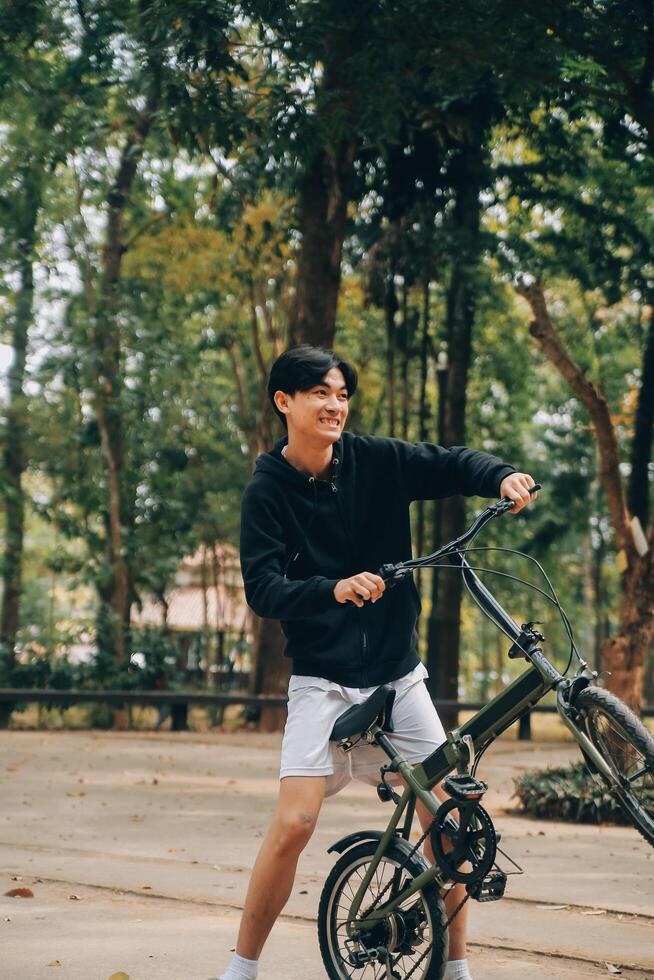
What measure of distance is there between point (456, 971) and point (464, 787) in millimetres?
687

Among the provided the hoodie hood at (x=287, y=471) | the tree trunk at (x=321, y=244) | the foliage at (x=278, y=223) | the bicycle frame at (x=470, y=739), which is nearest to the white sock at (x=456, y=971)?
the bicycle frame at (x=470, y=739)

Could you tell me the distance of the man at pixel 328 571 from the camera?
373 cm

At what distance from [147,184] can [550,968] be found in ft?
60.3

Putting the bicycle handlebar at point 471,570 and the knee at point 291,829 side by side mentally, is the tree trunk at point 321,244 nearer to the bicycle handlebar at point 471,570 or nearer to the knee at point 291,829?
the bicycle handlebar at point 471,570

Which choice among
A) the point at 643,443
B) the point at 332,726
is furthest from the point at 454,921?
the point at 643,443

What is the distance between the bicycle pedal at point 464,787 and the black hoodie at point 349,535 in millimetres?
411

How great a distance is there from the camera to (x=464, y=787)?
353 centimetres

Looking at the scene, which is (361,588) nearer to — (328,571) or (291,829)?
(328,571)

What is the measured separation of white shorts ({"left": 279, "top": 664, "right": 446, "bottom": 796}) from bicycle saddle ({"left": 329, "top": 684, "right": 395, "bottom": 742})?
38 mm

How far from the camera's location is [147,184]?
21047 millimetres

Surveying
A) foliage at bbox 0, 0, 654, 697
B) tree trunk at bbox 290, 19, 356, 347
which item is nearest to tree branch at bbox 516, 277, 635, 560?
foliage at bbox 0, 0, 654, 697

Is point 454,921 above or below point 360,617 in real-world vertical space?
below

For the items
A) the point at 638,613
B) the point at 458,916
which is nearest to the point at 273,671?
the point at 638,613

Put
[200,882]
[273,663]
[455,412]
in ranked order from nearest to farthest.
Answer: [200,882] < [273,663] < [455,412]
